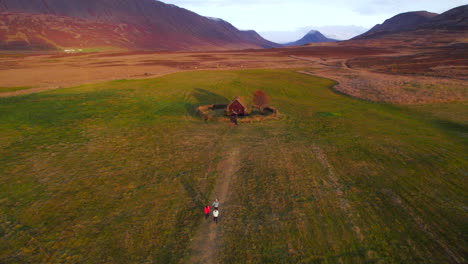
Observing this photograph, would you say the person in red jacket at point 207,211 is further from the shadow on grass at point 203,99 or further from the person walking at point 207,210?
the shadow on grass at point 203,99

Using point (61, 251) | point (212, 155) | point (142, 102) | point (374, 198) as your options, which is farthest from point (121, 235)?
point (142, 102)

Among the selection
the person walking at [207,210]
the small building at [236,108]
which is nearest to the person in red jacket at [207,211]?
the person walking at [207,210]

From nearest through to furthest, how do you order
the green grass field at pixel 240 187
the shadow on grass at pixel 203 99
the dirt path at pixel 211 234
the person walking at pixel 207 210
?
the dirt path at pixel 211 234
the green grass field at pixel 240 187
the person walking at pixel 207 210
the shadow on grass at pixel 203 99

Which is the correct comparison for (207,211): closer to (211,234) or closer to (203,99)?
(211,234)

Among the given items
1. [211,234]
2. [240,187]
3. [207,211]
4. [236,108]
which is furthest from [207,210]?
[236,108]

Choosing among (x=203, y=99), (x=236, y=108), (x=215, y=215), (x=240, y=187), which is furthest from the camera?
(x=203, y=99)

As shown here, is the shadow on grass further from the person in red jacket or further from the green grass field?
the person in red jacket
